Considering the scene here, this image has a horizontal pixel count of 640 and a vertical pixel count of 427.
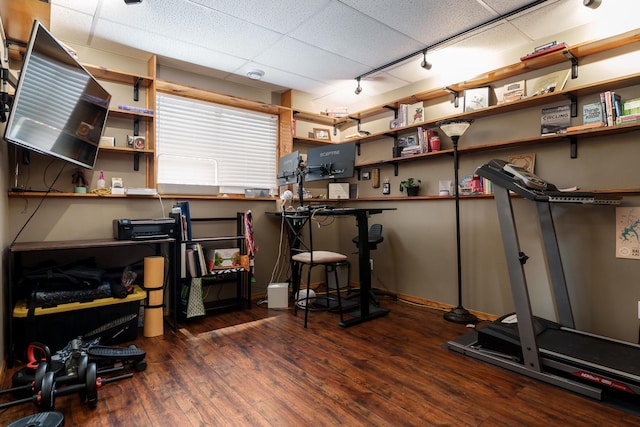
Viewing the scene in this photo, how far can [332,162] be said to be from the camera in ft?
11.1

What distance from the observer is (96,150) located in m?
2.83

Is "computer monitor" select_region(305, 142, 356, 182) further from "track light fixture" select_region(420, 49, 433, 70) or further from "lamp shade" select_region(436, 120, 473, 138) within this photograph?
"track light fixture" select_region(420, 49, 433, 70)

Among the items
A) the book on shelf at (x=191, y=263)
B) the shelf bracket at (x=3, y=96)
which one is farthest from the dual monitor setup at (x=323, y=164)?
the shelf bracket at (x=3, y=96)

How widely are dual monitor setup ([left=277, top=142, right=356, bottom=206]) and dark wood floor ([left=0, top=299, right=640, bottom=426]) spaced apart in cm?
148

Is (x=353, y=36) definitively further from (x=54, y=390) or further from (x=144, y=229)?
(x=54, y=390)

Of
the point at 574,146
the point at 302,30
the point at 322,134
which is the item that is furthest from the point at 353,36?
the point at 574,146

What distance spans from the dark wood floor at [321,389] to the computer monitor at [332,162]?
4.83 feet

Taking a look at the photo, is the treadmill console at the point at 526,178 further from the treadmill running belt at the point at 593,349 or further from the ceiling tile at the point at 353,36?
the ceiling tile at the point at 353,36

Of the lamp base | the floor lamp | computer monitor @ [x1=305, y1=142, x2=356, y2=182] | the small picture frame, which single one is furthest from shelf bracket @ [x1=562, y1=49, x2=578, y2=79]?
the small picture frame

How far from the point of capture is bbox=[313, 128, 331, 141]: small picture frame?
461cm

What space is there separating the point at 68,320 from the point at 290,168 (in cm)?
225

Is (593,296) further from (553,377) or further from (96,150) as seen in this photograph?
(96,150)

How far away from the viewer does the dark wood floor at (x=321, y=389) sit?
5.57 feet

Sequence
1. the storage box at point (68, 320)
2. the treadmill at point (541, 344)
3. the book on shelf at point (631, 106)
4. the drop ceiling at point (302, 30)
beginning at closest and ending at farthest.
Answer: the treadmill at point (541, 344)
the storage box at point (68, 320)
the book on shelf at point (631, 106)
the drop ceiling at point (302, 30)
